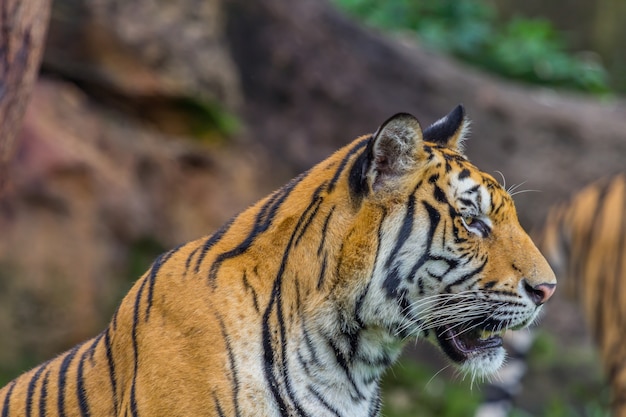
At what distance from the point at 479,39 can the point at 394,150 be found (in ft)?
24.1

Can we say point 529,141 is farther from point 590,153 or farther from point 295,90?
point 295,90

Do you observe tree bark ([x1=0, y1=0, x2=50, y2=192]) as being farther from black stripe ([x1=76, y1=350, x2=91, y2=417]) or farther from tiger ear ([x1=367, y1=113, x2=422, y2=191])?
tiger ear ([x1=367, y1=113, x2=422, y2=191])

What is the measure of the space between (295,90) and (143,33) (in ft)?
4.62

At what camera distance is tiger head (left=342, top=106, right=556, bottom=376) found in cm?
273

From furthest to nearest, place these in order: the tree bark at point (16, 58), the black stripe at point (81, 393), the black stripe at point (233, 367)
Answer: the tree bark at point (16, 58) < the black stripe at point (81, 393) < the black stripe at point (233, 367)

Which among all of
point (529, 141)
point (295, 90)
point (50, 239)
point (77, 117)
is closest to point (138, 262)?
point (50, 239)

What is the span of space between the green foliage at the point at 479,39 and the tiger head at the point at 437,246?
→ 22.8ft

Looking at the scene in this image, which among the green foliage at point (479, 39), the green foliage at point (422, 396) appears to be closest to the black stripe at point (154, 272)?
the green foliage at point (422, 396)

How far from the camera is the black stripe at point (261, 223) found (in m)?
2.82

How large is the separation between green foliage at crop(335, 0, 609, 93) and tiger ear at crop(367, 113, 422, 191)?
6.97 metres

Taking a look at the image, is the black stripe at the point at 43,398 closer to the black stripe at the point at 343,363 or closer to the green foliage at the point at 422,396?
the black stripe at the point at 343,363

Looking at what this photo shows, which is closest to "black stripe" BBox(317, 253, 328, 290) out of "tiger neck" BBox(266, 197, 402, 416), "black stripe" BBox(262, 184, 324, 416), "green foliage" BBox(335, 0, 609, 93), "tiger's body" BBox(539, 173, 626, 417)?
"tiger neck" BBox(266, 197, 402, 416)

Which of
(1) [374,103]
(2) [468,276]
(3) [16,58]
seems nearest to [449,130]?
(2) [468,276]

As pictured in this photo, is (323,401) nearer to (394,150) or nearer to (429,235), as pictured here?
(429,235)
